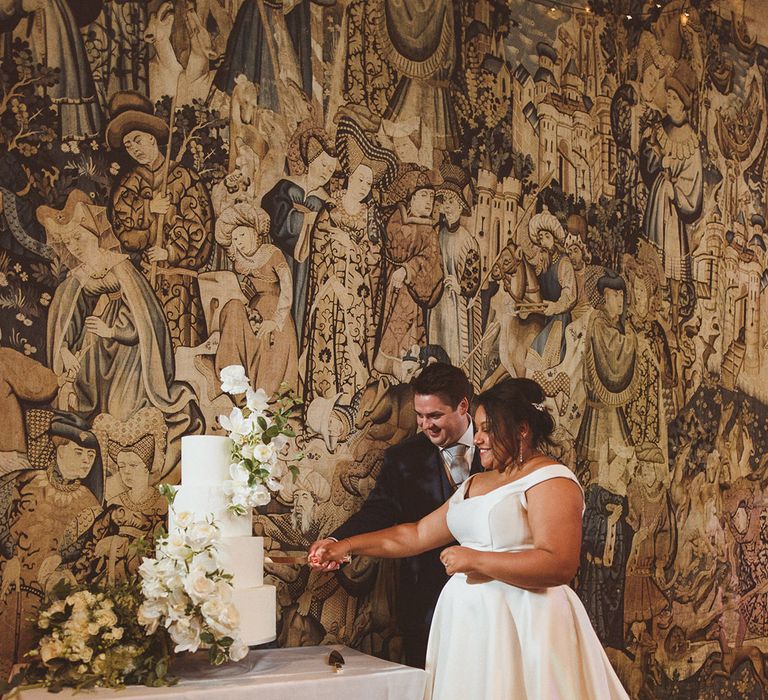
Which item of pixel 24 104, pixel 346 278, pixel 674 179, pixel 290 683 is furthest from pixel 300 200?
pixel 674 179

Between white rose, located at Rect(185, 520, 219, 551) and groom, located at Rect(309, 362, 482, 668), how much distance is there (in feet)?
4.15

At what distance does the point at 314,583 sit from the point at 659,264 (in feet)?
10.3

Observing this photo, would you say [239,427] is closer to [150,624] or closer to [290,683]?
[150,624]

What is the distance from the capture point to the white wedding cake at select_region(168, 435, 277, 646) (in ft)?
13.3

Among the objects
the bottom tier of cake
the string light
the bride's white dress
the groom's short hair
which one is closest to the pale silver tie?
the groom's short hair

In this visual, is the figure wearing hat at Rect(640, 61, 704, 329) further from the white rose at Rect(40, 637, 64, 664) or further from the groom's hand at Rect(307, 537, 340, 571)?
the white rose at Rect(40, 637, 64, 664)

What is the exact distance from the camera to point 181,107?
5.04m

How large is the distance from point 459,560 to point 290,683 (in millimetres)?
832

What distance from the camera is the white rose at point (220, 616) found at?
12.2 ft

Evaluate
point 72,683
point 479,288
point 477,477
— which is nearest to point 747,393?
point 479,288

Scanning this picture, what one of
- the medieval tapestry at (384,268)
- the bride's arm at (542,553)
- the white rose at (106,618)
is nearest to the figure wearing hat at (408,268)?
the medieval tapestry at (384,268)

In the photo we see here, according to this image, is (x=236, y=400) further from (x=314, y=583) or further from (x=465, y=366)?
(x=465, y=366)

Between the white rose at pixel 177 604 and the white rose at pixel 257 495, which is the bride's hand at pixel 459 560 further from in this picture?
the white rose at pixel 177 604

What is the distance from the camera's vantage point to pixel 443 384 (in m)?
5.04
